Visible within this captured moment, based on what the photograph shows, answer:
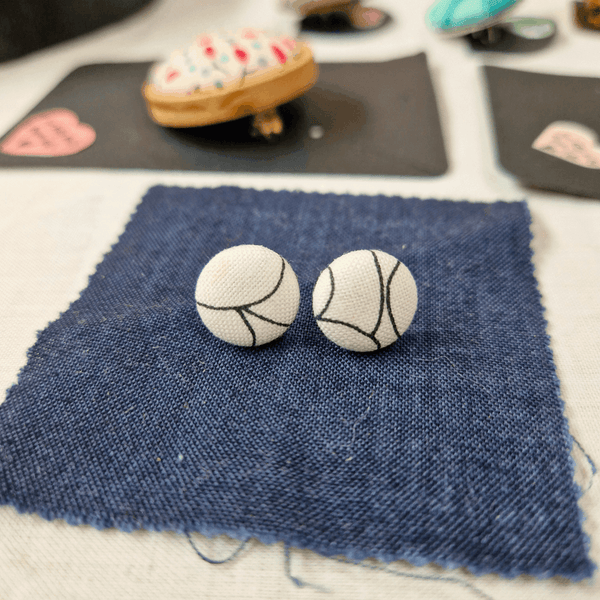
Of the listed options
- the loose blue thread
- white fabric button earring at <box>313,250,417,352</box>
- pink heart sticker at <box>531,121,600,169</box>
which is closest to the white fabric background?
the loose blue thread

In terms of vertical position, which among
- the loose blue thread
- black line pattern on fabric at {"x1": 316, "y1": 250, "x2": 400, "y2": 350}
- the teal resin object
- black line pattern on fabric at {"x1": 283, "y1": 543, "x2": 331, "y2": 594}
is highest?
the teal resin object

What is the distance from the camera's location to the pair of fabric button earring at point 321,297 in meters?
0.64

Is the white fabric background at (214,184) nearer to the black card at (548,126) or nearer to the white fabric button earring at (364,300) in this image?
the black card at (548,126)

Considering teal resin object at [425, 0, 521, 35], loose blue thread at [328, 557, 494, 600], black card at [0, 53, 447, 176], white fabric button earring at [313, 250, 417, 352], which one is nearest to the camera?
loose blue thread at [328, 557, 494, 600]

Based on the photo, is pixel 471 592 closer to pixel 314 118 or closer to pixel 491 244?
pixel 491 244

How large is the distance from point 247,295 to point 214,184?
0.50 meters

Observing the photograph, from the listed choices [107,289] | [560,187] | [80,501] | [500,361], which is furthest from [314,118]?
[80,501]

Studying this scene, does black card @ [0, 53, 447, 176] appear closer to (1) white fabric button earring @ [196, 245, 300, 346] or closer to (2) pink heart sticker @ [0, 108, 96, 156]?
(2) pink heart sticker @ [0, 108, 96, 156]

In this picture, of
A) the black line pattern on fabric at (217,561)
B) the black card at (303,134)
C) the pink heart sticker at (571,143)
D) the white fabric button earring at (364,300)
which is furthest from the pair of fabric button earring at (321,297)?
the pink heart sticker at (571,143)

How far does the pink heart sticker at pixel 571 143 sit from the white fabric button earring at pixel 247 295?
2.34 feet

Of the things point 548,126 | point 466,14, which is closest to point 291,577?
point 548,126

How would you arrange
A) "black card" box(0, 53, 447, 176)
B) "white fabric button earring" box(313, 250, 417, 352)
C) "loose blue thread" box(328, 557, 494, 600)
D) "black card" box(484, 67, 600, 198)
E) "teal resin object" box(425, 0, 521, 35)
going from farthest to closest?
"teal resin object" box(425, 0, 521, 35)
"black card" box(0, 53, 447, 176)
"black card" box(484, 67, 600, 198)
"white fabric button earring" box(313, 250, 417, 352)
"loose blue thread" box(328, 557, 494, 600)

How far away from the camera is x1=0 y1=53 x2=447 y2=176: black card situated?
44.1 inches

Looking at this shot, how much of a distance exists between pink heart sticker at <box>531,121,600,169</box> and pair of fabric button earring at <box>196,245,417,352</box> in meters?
0.61
